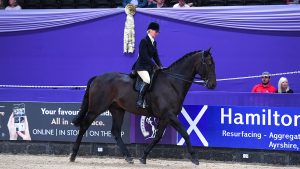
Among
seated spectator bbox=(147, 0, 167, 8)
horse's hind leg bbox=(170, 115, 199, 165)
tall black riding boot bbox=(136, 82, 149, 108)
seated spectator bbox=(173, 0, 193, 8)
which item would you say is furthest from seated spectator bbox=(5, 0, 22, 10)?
horse's hind leg bbox=(170, 115, 199, 165)

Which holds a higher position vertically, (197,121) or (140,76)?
(140,76)

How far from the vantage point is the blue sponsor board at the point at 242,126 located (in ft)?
34.4

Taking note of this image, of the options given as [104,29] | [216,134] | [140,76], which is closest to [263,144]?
[216,134]

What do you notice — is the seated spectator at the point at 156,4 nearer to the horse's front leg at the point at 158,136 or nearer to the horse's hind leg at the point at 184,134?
the horse's front leg at the point at 158,136

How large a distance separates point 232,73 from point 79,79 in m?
3.47

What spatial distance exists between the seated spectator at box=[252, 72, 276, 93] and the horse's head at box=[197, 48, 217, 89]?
161 centimetres

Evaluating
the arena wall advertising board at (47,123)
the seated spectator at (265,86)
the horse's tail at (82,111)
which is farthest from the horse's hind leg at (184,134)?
the seated spectator at (265,86)

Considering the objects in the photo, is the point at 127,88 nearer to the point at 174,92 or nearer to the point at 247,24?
the point at 174,92

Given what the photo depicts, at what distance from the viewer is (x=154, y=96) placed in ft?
35.2

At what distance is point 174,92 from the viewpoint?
420 inches

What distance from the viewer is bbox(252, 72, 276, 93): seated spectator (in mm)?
11711

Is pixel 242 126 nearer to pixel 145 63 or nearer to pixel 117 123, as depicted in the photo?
pixel 145 63

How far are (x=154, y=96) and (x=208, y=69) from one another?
41.5 inches

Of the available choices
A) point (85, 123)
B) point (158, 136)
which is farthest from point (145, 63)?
point (85, 123)
